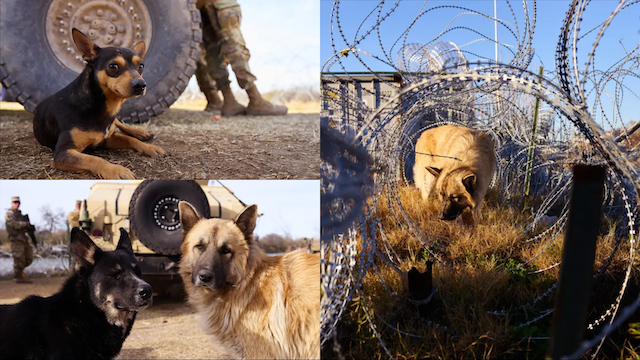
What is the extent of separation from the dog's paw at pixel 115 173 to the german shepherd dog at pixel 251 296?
102cm

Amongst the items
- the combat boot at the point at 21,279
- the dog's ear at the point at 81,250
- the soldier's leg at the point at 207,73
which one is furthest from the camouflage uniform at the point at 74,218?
the soldier's leg at the point at 207,73

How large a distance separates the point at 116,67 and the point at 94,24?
1.38 m

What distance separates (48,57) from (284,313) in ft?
12.3

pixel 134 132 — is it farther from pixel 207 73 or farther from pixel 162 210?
pixel 207 73

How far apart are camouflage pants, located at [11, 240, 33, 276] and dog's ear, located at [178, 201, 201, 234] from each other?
2897 millimetres

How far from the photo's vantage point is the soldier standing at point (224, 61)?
6.36 m

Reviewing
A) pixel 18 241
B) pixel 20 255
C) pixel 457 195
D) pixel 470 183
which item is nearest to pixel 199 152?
pixel 18 241


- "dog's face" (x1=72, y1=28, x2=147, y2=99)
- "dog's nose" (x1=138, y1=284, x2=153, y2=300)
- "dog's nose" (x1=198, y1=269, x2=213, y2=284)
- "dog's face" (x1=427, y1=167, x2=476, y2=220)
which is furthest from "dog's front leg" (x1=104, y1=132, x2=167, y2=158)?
"dog's face" (x1=427, y1=167, x2=476, y2=220)

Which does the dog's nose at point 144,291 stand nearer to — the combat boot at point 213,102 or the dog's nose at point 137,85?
the dog's nose at point 137,85

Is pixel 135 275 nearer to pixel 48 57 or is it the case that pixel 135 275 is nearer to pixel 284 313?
pixel 284 313

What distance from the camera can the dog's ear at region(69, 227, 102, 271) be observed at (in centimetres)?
279

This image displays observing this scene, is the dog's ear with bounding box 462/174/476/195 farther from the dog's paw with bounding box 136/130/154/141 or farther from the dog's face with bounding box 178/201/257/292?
the dog's paw with bounding box 136/130/154/141

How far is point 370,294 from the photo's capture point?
3756mm

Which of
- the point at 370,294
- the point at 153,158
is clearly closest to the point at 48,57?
the point at 153,158
